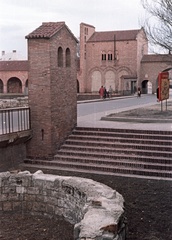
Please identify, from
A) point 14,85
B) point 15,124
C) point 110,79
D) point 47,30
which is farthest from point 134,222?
point 14,85

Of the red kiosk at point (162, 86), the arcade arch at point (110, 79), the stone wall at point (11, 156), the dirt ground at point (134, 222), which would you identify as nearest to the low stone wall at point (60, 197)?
the dirt ground at point (134, 222)

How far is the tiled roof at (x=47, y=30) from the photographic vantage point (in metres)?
12.1

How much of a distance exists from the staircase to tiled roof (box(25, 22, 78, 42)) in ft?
11.7

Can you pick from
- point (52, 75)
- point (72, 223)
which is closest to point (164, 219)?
point (72, 223)

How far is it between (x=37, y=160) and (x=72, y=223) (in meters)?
5.23

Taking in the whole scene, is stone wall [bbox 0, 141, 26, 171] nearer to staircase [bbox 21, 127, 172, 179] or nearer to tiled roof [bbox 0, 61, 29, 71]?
staircase [bbox 21, 127, 172, 179]

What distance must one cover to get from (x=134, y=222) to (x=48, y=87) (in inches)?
238

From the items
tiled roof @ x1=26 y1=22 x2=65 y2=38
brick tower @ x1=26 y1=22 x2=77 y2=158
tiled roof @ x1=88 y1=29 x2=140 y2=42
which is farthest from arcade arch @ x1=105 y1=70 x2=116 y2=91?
tiled roof @ x1=26 y1=22 x2=65 y2=38

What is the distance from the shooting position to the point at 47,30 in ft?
40.7

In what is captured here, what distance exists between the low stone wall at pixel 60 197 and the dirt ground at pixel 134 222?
0.23 meters

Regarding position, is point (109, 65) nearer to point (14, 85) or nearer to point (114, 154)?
point (14, 85)

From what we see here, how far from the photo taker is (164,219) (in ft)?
24.4

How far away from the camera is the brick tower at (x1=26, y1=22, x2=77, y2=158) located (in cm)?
1213

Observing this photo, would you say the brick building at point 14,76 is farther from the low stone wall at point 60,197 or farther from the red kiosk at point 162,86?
the low stone wall at point 60,197
